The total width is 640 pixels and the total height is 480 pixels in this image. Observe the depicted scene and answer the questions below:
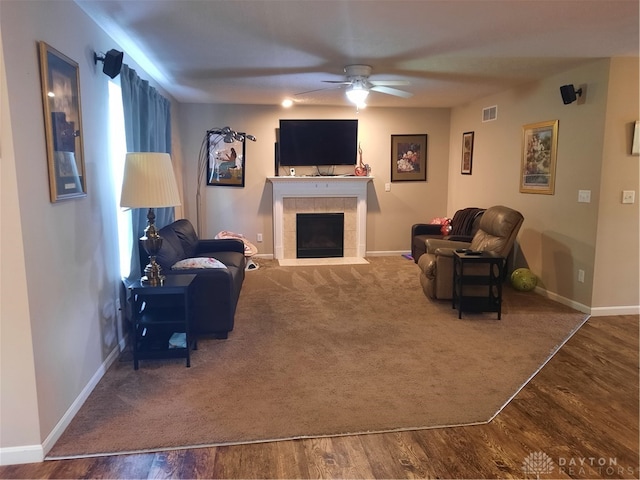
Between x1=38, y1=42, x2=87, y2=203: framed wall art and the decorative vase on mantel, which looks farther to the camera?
the decorative vase on mantel

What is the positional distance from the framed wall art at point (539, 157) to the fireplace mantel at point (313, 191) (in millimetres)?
2312

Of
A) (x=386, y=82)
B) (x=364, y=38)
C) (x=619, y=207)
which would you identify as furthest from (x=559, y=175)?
(x=364, y=38)

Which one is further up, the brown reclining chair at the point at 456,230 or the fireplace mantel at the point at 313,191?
the fireplace mantel at the point at 313,191

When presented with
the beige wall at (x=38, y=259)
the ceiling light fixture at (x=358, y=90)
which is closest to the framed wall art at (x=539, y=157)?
the ceiling light fixture at (x=358, y=90)

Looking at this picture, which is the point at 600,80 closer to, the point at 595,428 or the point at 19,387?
the point at 595,428

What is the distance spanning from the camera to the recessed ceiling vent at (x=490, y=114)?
5.75 m

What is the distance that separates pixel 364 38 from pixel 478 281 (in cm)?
237

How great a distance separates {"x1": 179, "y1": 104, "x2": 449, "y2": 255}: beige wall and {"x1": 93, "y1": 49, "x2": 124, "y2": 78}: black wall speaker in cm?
346

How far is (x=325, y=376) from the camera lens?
2953mm

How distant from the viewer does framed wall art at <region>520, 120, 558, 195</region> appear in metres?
4.62

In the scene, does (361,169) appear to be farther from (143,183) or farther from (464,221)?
(143,183)

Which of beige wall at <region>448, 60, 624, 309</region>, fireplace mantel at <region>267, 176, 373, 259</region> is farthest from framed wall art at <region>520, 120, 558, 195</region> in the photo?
fireplace mantel at <region>267, 176, 373, 259</region>

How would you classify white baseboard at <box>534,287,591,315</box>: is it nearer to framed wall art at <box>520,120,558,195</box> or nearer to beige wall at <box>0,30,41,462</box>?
framed wall art at <box>520,120,558,195</box>

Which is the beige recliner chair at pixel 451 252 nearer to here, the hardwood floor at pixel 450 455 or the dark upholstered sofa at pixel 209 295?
the hardwood floor at pixel 450 455
